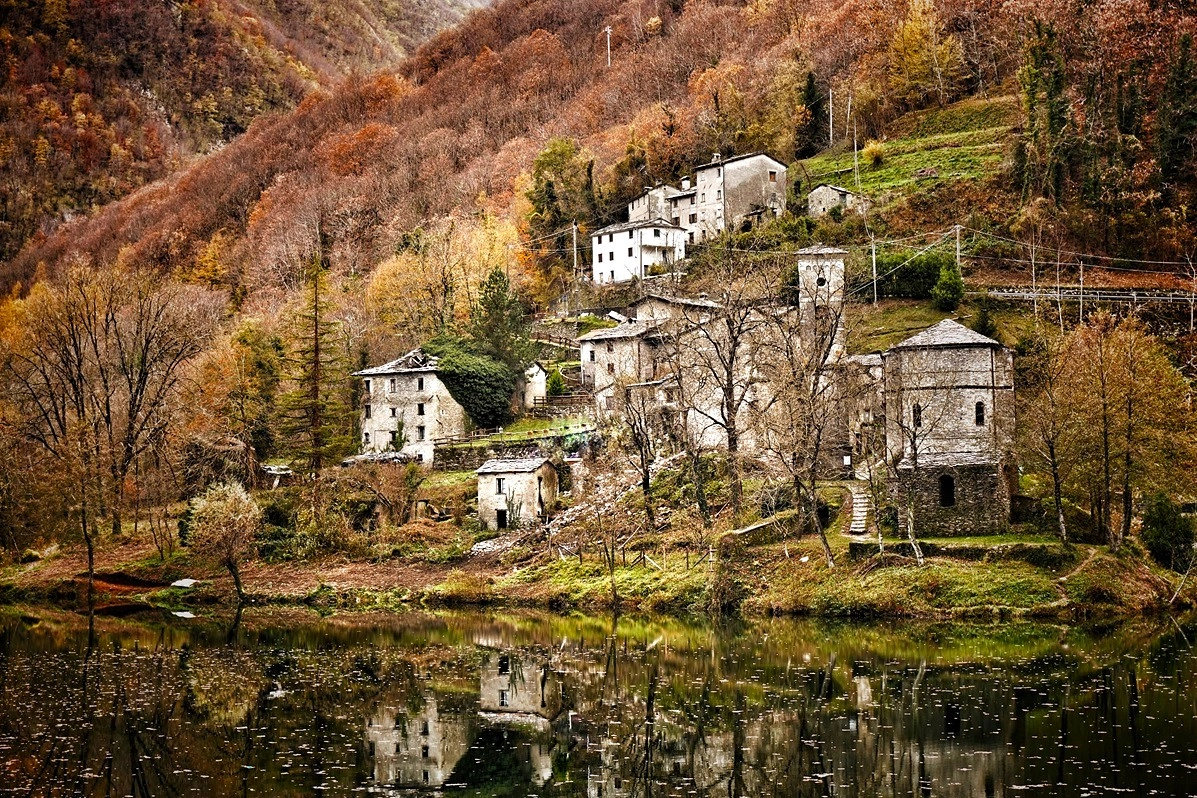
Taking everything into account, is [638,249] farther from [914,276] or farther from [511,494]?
[511,494]

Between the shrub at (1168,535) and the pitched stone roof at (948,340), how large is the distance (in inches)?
314

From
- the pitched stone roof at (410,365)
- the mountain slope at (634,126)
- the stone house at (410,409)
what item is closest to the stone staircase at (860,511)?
the stone house at (410,409)

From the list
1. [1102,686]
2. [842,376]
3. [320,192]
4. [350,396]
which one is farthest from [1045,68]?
[320,192]

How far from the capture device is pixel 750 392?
5550cm

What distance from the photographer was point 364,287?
9156cm

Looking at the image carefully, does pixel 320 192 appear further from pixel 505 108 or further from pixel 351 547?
pixel 351 547

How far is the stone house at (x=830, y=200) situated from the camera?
257 ft

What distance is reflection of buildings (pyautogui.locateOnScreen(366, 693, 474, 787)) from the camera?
2191 centimetres

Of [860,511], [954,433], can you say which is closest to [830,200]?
[860,511]

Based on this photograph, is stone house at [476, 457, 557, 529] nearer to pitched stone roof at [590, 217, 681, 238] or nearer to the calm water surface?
the calm water surface

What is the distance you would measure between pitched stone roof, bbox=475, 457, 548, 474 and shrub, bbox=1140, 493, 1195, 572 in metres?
26.0

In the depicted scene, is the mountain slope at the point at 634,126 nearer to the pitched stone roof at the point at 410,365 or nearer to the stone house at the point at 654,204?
the stone house at the point at 654,204

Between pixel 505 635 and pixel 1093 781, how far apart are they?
22334 millimetres

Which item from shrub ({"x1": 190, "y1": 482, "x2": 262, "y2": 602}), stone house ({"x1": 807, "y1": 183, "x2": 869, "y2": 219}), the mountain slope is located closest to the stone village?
stone house ({"x1": 807, "y1": 183, "x2": 869, "y2": 219})
